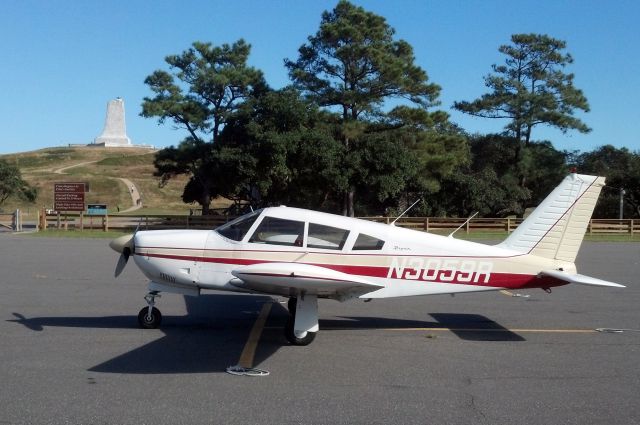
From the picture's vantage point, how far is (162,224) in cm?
3803

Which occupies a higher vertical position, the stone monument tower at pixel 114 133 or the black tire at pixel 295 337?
the stone monument tower at pixel 114 133

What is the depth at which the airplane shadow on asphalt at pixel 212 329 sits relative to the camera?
716 cm

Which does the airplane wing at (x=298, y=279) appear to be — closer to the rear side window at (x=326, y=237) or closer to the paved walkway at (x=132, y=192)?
the rear side window at (x=326, y=237)

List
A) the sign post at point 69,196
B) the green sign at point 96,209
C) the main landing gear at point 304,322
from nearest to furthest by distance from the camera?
1. the main landing gear at point 304,322
2. the sign post at point 69,196
3. the green sign at point 96,209

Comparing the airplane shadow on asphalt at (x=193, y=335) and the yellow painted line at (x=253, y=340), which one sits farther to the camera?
the yellow painted line at (x=253, y=340)

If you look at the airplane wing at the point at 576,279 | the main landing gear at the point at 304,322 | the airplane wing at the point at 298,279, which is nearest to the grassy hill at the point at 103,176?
the main landing gear at the point at 304,322

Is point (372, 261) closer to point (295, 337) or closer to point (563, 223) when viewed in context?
point (295, 337)

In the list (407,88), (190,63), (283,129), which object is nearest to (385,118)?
(407,88)

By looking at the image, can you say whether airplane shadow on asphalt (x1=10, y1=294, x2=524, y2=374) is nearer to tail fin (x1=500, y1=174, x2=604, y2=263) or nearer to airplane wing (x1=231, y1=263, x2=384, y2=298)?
airplane wing (x1=231, y1=263, x2=384, y2=298)

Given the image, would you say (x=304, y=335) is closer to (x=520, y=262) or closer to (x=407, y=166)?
(x=520, y=262)

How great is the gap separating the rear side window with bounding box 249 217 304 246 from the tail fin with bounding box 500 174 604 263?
9.80ft

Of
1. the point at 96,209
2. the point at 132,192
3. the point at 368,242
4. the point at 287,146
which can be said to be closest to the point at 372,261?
the point at 368,242

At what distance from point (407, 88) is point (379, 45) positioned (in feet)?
10.4

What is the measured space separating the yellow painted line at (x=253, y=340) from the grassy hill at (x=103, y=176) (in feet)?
211
